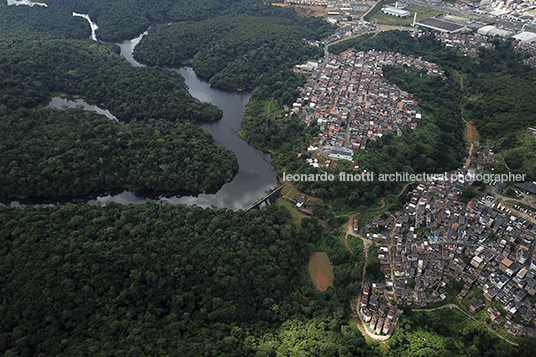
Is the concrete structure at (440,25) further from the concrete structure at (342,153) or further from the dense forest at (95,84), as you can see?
the dense forest at (95,84)

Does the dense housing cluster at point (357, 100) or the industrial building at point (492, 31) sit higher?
the industrial building at point (492, 31)

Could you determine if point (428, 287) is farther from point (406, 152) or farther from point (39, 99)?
point (39, 99)

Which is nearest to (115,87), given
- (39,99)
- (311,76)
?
(39,99)

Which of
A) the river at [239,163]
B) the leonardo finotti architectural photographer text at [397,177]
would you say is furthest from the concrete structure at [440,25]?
the leonardo finotti architectural photographer text at [397,177]

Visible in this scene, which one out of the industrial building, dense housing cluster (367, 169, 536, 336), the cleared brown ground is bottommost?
the cleared brown ground

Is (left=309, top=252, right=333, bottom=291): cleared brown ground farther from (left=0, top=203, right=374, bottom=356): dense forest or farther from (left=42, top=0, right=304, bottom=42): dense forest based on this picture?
(left=42, top=0, right=304, bottom=42): dense forest

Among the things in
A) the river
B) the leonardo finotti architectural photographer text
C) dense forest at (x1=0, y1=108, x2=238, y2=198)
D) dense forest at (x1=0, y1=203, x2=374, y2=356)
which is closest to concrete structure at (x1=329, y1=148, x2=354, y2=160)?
the leonardo finotti architectural photographer text
